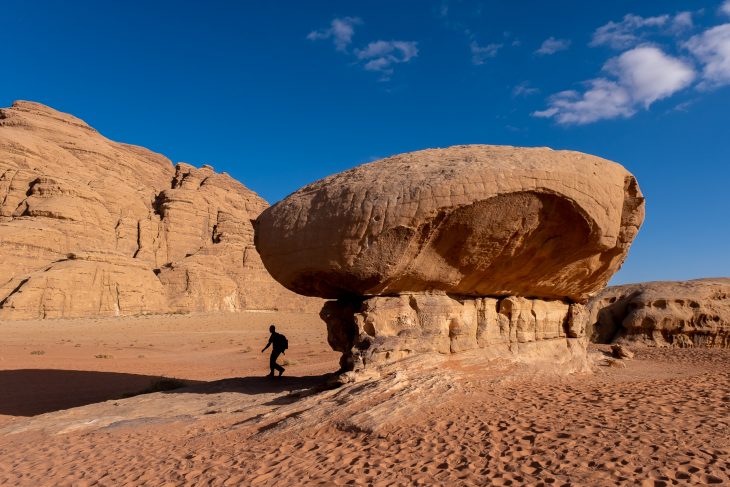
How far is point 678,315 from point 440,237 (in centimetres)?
1591

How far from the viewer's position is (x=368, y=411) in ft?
19.3

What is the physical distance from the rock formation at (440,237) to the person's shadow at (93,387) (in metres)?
1.47

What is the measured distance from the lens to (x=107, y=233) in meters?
45.4

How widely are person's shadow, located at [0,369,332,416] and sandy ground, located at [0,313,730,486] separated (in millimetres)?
104

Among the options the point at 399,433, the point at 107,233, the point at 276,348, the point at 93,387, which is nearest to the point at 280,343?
the point at 276,348

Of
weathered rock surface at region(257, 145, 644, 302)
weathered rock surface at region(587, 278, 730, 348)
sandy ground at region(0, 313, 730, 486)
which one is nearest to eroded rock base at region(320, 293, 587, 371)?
weathered rock surface at region(257, 145, 644, 302)

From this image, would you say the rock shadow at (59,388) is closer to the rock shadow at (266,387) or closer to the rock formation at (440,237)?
the rock shadow at (266,387)

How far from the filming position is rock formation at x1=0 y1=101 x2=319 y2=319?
35.1 m

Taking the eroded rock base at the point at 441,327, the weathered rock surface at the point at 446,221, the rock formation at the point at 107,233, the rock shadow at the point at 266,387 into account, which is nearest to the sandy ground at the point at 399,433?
the rock shadow at the point at 266,387

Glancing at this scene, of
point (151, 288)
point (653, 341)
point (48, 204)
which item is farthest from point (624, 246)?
point (48, 204)

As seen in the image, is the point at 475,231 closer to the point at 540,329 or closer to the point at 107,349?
the point at 540,329

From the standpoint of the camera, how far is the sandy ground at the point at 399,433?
430cm

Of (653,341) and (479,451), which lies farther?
(653,341)

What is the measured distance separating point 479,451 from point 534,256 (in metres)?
4.77
